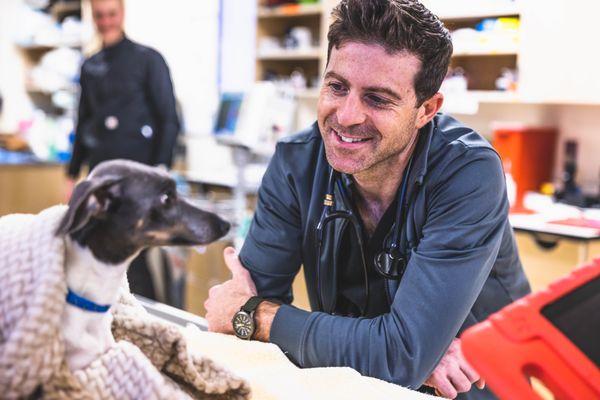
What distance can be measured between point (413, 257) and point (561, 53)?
206 cm

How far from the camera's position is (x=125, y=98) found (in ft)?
11.2

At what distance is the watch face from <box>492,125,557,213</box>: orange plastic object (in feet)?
7.11

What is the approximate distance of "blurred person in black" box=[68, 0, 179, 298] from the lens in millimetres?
3398

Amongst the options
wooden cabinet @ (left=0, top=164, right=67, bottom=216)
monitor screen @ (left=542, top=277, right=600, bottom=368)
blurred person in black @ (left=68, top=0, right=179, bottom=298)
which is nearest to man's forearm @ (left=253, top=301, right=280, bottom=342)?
monitor screen @ (left=542, top=277, right=600, bottom=368)

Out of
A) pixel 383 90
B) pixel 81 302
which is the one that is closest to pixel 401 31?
pixel 383 90

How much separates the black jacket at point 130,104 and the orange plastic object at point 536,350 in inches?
117

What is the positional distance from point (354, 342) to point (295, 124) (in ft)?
11.2

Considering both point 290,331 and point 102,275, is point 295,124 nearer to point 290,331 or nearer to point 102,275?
point 290,331

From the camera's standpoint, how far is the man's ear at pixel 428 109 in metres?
1.30

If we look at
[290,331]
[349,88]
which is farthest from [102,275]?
[349,88]

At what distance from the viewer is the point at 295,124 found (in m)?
4.44

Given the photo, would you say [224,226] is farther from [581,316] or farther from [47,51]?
[47,51]

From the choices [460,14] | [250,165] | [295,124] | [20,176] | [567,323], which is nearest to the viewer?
[567,323]

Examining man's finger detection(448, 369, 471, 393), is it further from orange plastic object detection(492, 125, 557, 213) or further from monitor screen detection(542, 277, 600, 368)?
orange plastic object detection(492, 125, 557, 213)
